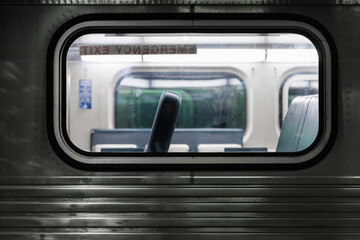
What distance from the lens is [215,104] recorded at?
9.49 ft

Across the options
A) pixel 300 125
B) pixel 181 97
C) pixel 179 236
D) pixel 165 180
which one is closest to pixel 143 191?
pixel 165 180

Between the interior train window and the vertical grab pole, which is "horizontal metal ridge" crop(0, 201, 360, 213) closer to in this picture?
the interior train window

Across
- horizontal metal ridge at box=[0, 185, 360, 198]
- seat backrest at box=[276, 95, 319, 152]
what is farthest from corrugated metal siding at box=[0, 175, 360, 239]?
seat backrest at box=[276, 95, 319, 152]

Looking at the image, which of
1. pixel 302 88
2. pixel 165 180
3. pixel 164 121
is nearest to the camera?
pixel 165 180

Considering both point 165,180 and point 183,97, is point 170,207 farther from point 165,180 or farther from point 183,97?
point 183,97

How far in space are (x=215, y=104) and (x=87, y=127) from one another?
0.80 metres

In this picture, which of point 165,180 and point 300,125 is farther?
point 300,125

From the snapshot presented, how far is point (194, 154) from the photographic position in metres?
2.65

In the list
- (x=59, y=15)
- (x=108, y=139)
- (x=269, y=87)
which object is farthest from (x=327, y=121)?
(x=59, y=15)

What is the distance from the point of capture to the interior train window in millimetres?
2672

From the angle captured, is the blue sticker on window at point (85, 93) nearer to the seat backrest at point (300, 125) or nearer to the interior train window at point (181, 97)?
the interior train window at point (181, 97)

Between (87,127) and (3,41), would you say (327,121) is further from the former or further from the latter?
(3,41)

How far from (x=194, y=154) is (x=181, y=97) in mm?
492

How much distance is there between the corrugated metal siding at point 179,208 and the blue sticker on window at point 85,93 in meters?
0.54
